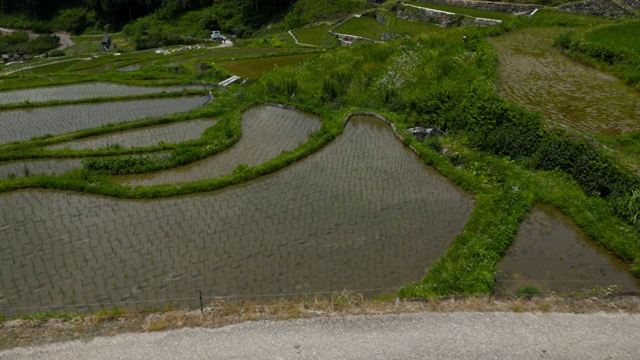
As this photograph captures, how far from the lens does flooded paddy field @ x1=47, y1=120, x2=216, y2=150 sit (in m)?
15.0

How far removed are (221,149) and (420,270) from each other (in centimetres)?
806

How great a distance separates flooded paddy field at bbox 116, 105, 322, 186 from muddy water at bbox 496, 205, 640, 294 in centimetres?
777

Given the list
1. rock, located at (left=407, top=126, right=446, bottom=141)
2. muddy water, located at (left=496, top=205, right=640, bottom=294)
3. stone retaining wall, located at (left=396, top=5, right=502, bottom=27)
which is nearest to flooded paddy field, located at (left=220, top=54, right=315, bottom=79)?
stone retaining wall, located at (left=396, top=5, right=502, bottom=27)

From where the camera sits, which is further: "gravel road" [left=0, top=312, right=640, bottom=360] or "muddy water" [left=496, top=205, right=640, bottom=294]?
"muddy water" [left=496, top=205, right=640, bottom=294]

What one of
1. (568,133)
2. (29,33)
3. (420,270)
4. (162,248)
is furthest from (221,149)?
(29,33)

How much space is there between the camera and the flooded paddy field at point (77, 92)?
19.9 meters

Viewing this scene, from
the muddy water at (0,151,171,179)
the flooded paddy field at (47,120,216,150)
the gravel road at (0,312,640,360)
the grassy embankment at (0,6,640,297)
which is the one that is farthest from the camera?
the flooded paddy field at (47,120,216,150)

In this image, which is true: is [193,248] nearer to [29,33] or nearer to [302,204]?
[302,204]

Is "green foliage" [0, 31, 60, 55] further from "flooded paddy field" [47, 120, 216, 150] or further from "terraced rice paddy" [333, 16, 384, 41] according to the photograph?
"flooded paddy field" [47, 120, 216, 150]

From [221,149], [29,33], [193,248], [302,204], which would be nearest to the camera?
[193,248]

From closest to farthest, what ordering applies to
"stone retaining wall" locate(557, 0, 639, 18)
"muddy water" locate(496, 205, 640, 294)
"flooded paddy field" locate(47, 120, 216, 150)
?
"muddy water" locate(496, 205, 640, 294) < "flooded paddy field" locate(47, 120, 216, 150) < "stone retaining wall" locate(557, 0, 639, 18)

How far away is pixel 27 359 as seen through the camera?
6.64 meters

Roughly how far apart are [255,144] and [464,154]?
681 centimetres

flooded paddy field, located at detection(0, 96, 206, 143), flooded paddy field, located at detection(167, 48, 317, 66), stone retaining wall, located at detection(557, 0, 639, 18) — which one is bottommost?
flooded paddy field, located at detection(0, 96, 206, 143)
